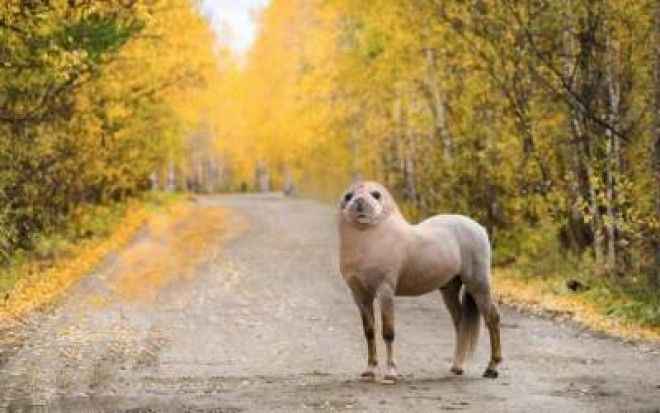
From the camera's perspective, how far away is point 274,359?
12070 mm

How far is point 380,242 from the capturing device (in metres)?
10.3

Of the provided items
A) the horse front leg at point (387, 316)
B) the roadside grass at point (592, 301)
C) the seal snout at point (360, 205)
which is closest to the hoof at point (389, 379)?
the horse front leg at point (387, 316)

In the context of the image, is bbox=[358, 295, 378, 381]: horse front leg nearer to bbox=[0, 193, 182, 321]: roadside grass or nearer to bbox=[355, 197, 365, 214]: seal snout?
bbox=[355, 197, 365, 214]: seal snout

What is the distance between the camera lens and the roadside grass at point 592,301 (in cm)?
1408

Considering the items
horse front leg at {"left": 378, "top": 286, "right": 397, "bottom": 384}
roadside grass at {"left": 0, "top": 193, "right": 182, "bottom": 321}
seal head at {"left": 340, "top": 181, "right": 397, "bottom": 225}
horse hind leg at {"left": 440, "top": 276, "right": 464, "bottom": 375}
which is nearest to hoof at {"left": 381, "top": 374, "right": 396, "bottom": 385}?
horse front leg at {"left": 378, "top": 286, "right": 397, "bottom": 384}

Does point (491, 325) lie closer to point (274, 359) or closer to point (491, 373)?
point (491, 373)

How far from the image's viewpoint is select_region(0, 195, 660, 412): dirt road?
9.50 m

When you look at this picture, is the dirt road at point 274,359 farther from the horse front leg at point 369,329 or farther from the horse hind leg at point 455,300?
the horse hind leg at point 455,300

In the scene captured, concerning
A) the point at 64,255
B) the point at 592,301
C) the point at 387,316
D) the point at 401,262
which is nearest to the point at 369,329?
the point at 387,316

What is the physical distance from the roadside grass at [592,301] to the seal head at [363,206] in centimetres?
458

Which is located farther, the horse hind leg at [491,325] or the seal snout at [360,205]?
the horse hind leg at [491,325]

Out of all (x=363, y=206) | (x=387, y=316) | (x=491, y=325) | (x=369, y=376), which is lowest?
(x=369, y=376)

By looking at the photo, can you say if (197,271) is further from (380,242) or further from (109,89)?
(380,242)

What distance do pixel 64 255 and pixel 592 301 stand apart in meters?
11.9
